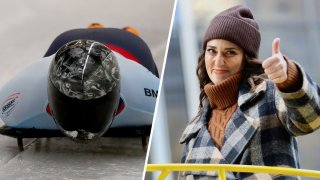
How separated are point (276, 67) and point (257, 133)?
4.5 inches

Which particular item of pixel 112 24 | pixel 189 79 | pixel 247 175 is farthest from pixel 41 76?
pixel 247 175

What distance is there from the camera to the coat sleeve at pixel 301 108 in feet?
2.40

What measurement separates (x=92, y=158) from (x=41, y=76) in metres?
0.21

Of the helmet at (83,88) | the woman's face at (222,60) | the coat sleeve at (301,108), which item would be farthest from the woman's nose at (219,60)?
the helmet at (83,88)

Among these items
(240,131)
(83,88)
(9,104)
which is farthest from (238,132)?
(9,104)

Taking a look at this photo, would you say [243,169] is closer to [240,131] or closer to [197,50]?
[240,131]

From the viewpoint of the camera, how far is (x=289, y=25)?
0.92 m

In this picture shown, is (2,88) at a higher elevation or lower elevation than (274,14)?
lower

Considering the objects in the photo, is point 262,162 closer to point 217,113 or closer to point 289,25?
point 217,113

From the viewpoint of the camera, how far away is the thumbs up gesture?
726mm

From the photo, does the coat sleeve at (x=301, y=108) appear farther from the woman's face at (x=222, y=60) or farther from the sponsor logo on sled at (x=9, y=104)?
the sponsor logo on sled at (x=9, y=104)

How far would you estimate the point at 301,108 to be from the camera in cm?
74

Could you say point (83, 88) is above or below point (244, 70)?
below

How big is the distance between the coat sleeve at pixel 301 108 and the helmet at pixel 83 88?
0.45 metres
